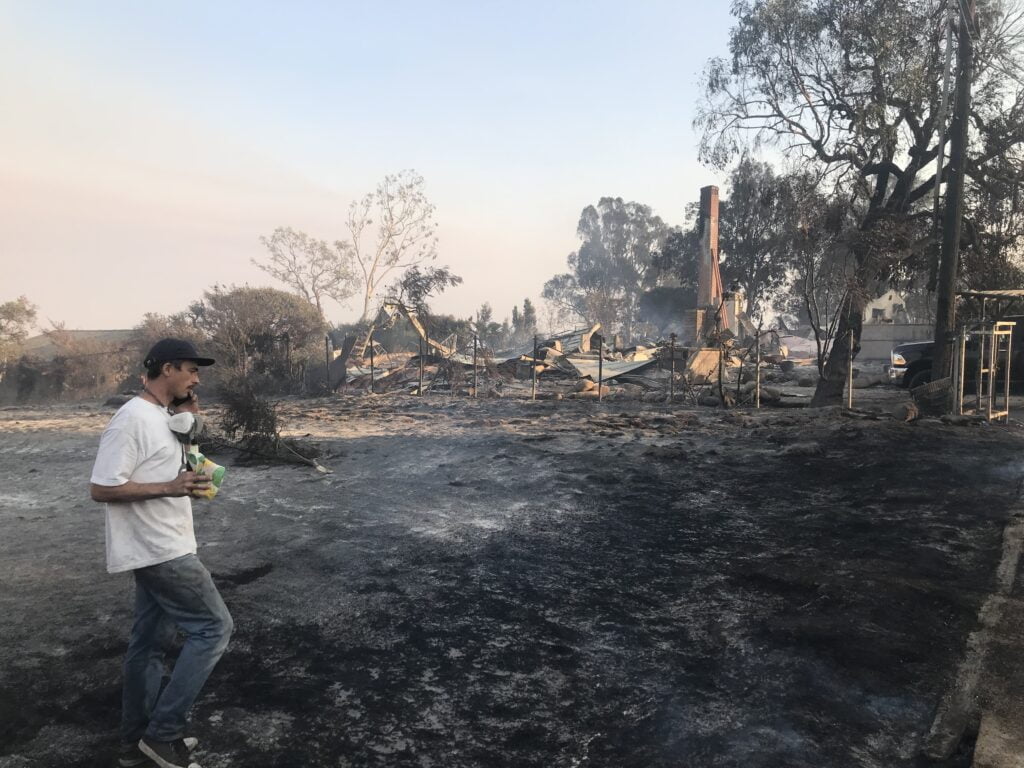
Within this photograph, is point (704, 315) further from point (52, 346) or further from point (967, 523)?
point (52, 346)

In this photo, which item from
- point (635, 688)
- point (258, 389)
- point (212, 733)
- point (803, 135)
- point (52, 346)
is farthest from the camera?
point (52, 346)

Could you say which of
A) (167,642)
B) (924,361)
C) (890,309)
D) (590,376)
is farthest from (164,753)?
(890,309)

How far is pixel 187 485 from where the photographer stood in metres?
2.56

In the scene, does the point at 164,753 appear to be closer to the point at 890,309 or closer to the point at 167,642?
the point at 167,642

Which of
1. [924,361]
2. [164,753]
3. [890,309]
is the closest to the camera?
[164,753]

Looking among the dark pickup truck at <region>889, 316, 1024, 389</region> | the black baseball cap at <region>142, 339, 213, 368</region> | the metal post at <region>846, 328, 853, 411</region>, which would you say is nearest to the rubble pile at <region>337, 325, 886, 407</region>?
the dark pickup truck at <region>889, 316, 1024, 389</region>

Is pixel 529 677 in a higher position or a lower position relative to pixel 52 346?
lower

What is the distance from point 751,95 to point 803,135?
70.7 inches

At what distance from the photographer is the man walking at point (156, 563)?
2521 mm

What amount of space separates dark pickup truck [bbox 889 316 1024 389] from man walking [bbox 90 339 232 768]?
1555 cm

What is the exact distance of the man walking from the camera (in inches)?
99.3

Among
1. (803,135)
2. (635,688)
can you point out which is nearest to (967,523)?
(635,688)

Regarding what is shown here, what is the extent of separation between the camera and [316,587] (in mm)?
4672

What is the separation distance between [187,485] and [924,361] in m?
17.2
